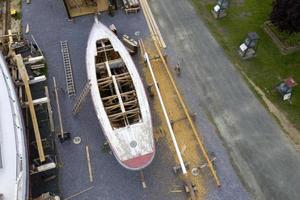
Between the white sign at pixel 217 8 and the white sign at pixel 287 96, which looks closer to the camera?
the white sign at pixel 287 96

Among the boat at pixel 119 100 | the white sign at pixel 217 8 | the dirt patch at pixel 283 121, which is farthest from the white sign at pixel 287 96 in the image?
the boat at pixel 119 100

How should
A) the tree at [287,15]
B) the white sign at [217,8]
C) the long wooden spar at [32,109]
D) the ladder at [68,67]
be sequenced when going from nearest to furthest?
the long wooden spar at [32,109]
the tree at [287,15]
the ladder at [68,67]
the white sign at [217,8]

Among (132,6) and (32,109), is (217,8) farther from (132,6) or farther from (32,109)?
(32,109)

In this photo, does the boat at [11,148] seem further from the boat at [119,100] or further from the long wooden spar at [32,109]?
the boat at [119,100]

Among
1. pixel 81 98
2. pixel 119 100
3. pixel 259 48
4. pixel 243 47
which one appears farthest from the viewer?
pixel 259 48

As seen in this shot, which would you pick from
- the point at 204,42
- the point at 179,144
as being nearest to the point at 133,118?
the point at 179,144

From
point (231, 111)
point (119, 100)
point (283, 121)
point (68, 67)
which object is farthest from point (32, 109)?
point (283, 121)
